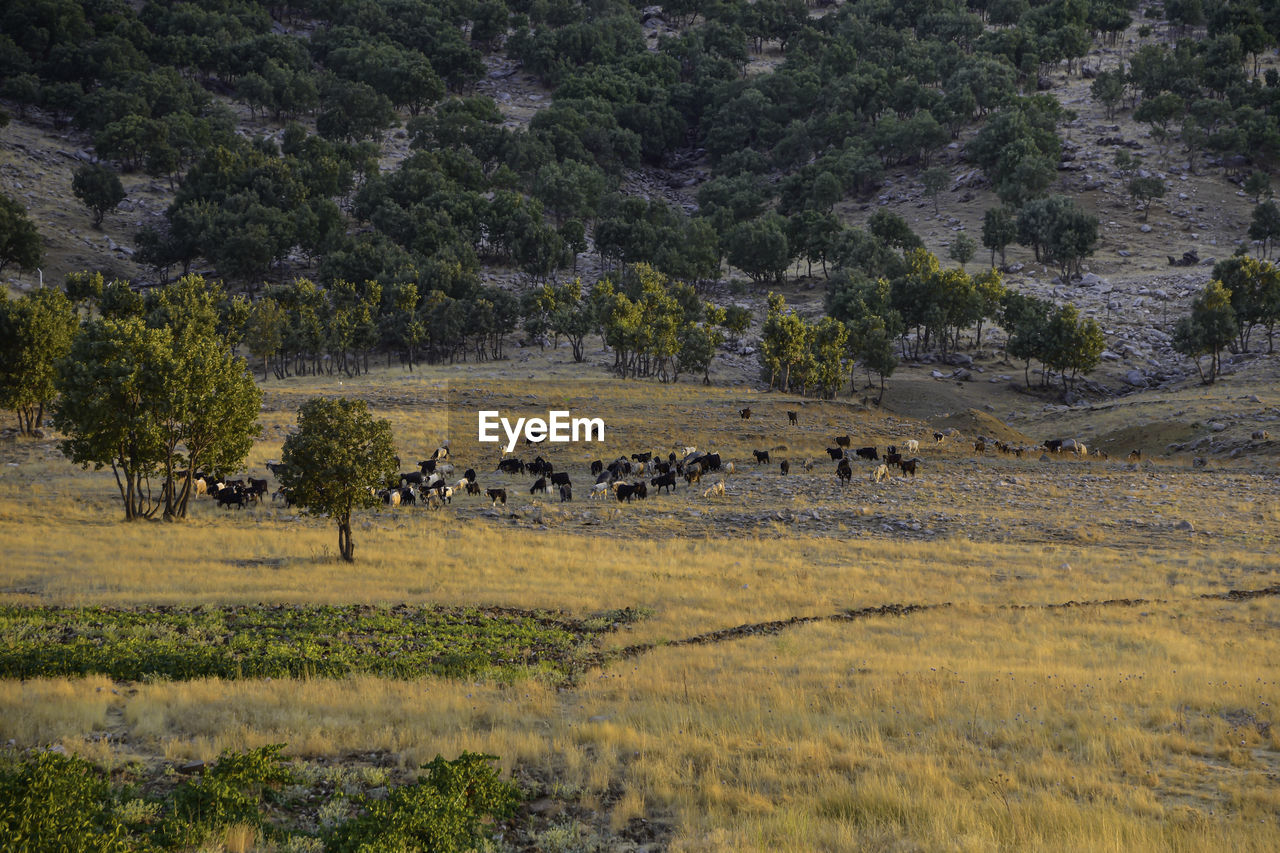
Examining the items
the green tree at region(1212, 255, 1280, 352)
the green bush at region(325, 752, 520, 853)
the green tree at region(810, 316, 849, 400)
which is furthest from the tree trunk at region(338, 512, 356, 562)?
the green tree at region(1212, 255, 1280, 352)

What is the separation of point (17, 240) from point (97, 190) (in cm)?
2487

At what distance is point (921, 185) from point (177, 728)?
512 ft

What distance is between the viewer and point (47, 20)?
555 ft

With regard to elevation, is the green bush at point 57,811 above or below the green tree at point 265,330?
below

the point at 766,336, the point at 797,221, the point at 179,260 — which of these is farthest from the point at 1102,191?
the point at 179,260

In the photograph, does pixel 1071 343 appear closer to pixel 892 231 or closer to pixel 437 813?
pixel 892 231

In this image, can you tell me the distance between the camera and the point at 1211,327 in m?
Answer: 78.2

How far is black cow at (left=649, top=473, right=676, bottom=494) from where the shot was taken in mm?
43906

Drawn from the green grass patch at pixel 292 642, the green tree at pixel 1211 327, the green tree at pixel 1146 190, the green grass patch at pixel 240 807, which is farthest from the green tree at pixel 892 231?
the green grass patch at pixel 240 807

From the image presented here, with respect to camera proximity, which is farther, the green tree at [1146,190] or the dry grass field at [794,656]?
the green tree at [1146,190]

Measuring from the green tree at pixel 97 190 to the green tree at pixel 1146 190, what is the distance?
470 ft

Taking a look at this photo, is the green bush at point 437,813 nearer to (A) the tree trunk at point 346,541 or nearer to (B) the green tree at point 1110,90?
(A) the tree trunk at point 346,541

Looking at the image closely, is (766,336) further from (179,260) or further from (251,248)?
(179,260)

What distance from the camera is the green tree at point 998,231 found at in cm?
11650
